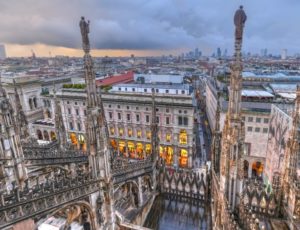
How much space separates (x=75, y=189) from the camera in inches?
448

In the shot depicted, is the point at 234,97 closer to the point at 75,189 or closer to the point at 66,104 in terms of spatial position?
the point at 75,189

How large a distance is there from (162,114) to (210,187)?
85.9 feet

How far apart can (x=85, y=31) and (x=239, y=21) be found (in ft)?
26.5

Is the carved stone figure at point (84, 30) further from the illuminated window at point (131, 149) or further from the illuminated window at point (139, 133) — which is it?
the illuminated window at point (131, 149)

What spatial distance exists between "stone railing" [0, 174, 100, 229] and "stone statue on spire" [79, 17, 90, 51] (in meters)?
7.60

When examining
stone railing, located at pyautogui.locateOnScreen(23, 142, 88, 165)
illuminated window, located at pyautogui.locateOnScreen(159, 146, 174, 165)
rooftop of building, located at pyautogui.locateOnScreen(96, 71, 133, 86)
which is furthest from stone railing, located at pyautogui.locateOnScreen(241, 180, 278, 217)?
rooftop of building, located at pyautogui.locateOnScreen(96, 71, 133, 86)

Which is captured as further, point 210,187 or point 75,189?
point 210,187

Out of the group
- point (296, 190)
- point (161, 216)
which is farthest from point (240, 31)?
point (161, 216)

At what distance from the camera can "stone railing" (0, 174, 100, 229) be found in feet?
28.3

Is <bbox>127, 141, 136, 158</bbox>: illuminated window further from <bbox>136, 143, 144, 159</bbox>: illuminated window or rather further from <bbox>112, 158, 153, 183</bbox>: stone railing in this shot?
<bbox>112, 158, 153, 183</bbox>: stone railing

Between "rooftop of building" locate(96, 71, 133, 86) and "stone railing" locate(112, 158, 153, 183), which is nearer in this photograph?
"stone railing" locate(112, 158, 153, 183)

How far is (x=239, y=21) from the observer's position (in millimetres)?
10117

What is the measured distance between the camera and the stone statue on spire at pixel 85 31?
11.0 meters

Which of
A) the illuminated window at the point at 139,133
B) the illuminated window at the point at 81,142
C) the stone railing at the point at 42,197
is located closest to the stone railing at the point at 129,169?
the stone railing at the point at 42,197
